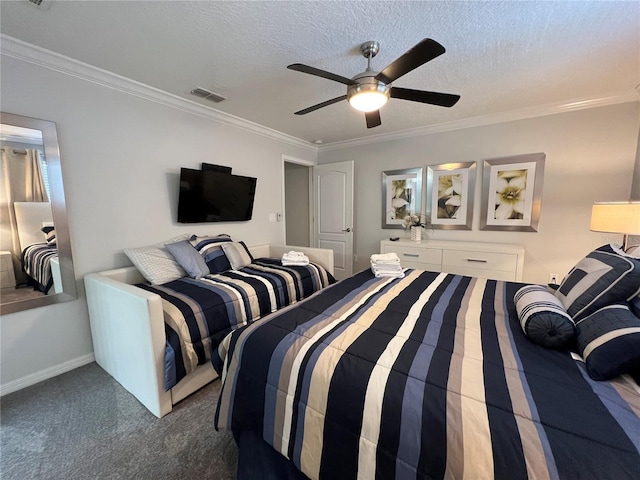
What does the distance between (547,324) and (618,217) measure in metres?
1.72

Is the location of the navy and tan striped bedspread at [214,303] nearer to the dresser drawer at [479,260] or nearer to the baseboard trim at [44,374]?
the baseboard trim at [44,374]

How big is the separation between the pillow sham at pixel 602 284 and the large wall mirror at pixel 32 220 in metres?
3.29

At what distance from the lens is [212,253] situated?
2.69 metres

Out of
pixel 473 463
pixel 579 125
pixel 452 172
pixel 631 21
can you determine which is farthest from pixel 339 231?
pixel 473 463

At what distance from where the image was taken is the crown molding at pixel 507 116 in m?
2.59

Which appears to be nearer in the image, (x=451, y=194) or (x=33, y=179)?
(x=33, y=179)

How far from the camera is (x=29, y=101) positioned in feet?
6.16

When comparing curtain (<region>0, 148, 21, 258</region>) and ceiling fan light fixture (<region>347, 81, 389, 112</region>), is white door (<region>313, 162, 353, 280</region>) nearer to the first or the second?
ceiling fan light fixture (<region>347, 81, 389, 112</region>)

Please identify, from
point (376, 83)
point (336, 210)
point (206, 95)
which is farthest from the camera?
point (336, 210)

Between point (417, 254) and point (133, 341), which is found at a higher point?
point (417, 254)

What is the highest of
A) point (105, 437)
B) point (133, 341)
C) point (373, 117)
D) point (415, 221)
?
point (373, 117)

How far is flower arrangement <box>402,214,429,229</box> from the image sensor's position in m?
3.66

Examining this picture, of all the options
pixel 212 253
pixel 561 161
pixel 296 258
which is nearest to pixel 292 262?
pixel 296 258

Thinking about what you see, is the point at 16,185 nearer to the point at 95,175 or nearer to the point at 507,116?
the point at 95,175
